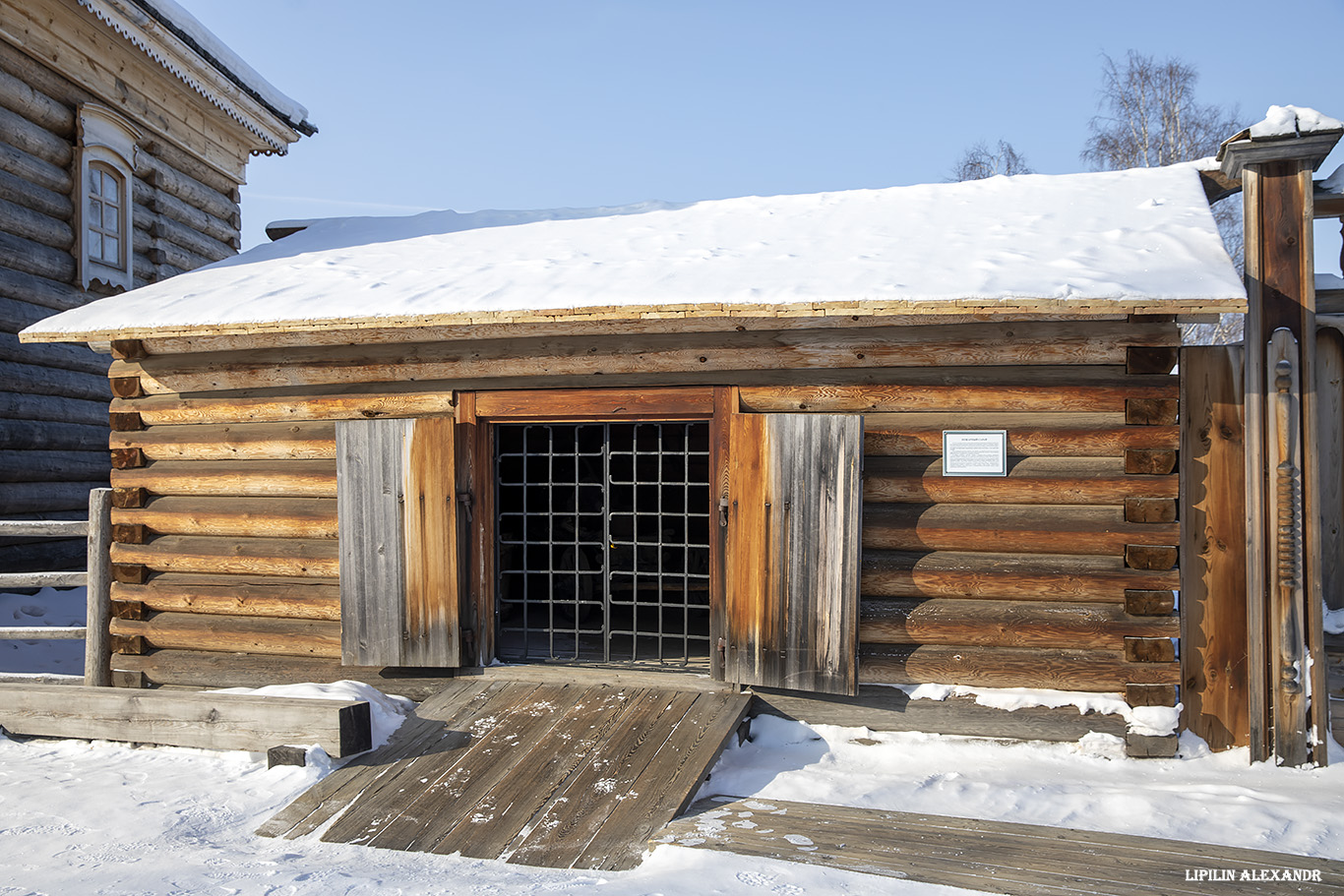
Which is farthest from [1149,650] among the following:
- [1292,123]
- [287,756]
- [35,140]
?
[35,140]

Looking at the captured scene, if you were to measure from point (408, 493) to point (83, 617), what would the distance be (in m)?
5.08

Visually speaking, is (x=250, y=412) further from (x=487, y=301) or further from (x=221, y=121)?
(x=221, y=121)

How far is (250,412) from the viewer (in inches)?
247

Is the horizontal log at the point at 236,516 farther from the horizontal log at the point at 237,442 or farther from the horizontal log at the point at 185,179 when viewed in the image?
the horizontal log at the point at 185,179

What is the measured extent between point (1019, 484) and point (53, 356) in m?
8.72

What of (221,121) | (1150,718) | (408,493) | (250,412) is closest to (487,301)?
(408,493)

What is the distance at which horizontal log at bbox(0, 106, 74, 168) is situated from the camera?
8.27m

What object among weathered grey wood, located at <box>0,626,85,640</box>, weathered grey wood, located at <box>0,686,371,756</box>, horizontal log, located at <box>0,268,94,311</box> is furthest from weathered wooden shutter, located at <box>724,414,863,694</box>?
horizontal log, located at <box>0,268,94,311</box>

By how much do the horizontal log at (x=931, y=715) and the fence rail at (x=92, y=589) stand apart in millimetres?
4623

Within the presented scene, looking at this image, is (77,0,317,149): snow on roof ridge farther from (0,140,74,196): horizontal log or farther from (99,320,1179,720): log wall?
(99,320,1179,720): log wall

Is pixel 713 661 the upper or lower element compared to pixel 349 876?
upper

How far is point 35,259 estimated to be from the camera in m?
8.65

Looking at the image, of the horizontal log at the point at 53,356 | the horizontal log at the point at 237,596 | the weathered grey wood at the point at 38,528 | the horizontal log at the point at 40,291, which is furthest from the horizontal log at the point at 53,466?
the horizontal log at the point at 237,596

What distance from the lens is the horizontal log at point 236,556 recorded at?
617cm
